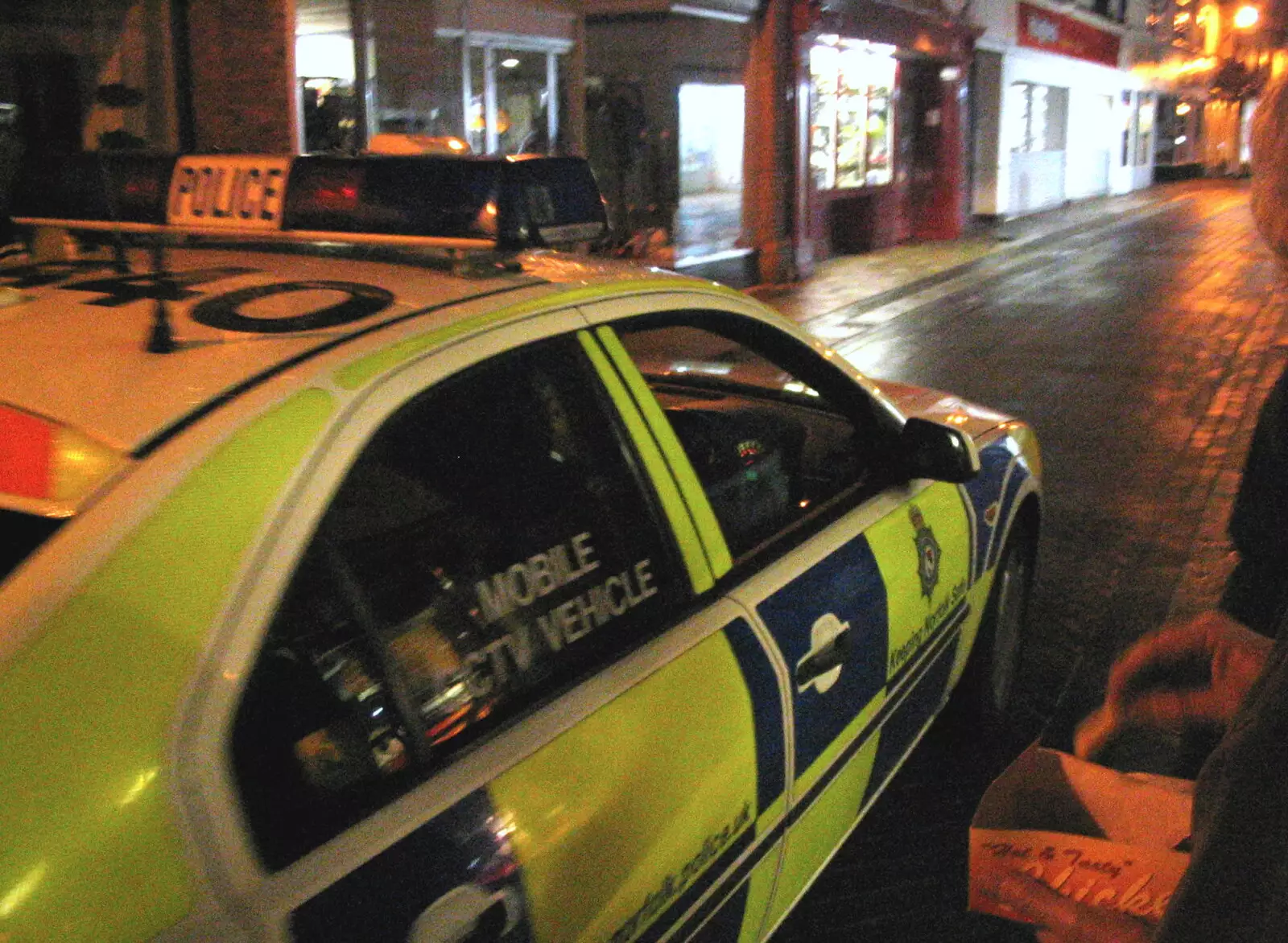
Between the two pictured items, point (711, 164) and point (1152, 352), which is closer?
point (1152, 352)

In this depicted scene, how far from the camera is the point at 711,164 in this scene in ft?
52.5

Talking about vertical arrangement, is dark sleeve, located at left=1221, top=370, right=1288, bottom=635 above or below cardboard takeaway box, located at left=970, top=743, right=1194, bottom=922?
above

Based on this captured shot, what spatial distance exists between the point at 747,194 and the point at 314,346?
1425 cm

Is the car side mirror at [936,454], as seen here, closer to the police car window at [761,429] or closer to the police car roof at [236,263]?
the police car window at [761,429]

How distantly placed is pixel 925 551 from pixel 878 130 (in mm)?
18070

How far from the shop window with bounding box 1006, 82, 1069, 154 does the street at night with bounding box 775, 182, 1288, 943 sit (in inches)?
303

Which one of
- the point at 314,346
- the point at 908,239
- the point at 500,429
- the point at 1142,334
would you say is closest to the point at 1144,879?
the point at 500,429

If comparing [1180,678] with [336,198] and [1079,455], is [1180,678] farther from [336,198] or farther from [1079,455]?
[1079,455]

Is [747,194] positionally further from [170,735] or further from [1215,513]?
[170,735]

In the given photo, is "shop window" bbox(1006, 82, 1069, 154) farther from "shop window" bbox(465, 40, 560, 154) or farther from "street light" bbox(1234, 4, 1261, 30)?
"shop window" bbox(465, 40, 560, 154)

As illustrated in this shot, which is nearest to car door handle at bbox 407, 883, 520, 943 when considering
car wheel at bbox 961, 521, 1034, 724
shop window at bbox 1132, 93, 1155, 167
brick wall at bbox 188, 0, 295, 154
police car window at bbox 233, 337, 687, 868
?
police car window at bbox 233, 337, 687, 868

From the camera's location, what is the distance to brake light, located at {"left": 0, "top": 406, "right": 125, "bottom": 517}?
5.00 feet

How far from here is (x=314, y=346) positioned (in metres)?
1.84

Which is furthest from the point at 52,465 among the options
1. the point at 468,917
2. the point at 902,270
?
the point at 902,270
